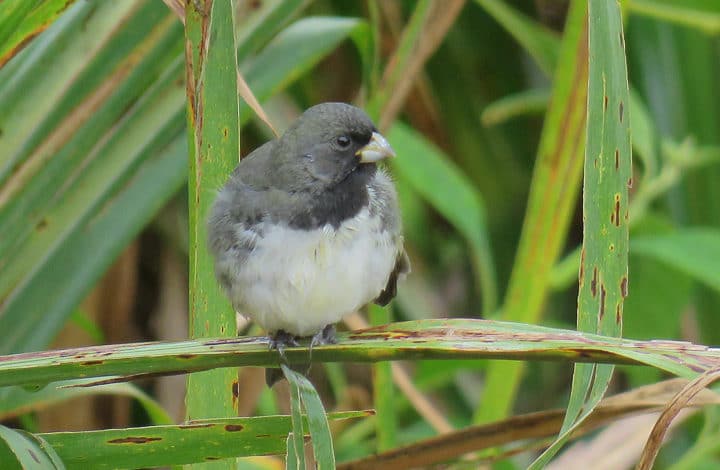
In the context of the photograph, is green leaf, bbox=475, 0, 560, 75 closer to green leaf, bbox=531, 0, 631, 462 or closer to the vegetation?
the vegetation

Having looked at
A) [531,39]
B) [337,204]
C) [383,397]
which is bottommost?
[383,397]

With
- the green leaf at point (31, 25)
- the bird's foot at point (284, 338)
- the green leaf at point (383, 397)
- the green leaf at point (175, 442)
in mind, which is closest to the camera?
the green leaf at point (175, 442)

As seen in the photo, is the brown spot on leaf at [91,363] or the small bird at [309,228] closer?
the brown spot on leaf at [91,363]

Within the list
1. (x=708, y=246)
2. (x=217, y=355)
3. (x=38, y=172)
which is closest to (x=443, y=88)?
(x=708, y=246)

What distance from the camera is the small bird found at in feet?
4.98

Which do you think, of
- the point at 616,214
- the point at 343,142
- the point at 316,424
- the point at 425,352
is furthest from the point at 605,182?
the point at 343,142

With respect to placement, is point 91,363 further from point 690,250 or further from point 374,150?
point 690,250

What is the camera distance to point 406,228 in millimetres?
2982

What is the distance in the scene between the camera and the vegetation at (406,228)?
1.10m

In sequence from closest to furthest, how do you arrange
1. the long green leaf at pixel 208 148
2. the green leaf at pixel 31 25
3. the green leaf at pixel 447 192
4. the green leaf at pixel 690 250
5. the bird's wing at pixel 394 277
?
the long green leaf at pixel 208 148 → the green leaf at pixel 31 25 → the bird's wing at pixel 394 277 → the green leaf at pixel 690 250 → the green leaf at pixel 447 192

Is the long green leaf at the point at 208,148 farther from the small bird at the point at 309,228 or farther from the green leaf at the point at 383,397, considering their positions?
the green leaf at the point at 383,397

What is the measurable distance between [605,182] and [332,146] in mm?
625

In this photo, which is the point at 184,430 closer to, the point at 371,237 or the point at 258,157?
the point at 371,237

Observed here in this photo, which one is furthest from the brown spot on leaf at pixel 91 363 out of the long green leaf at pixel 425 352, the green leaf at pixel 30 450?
the green leaf at pixel 30 450
